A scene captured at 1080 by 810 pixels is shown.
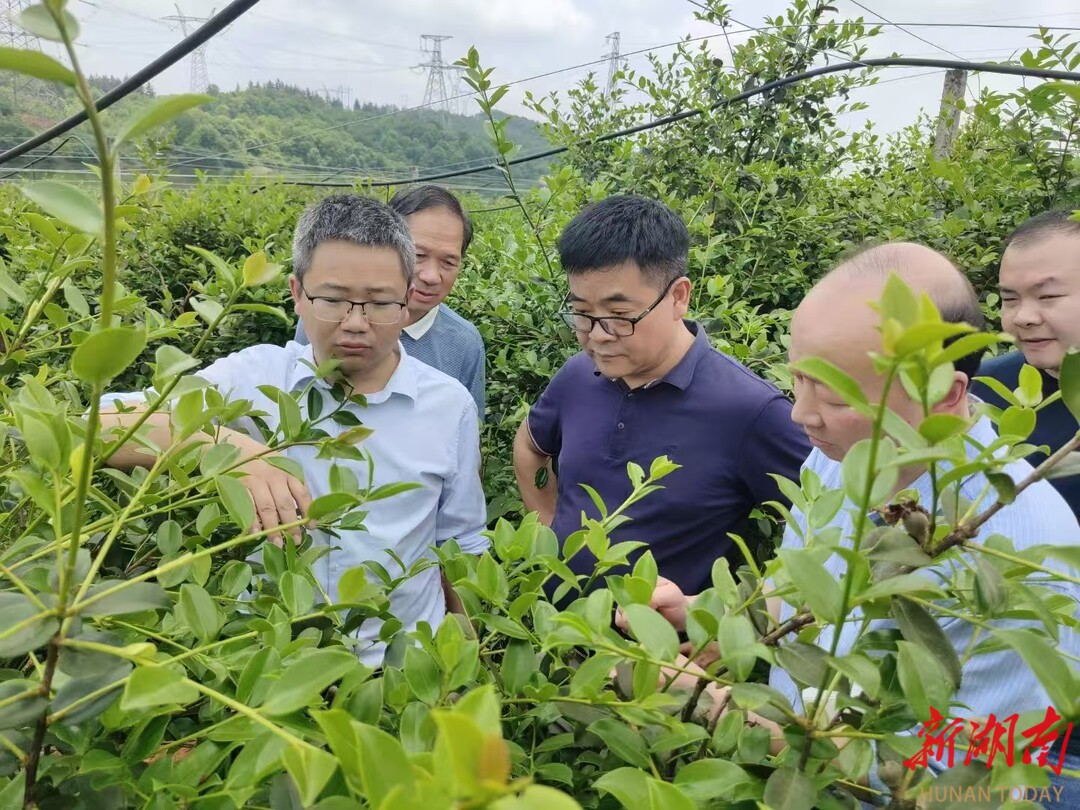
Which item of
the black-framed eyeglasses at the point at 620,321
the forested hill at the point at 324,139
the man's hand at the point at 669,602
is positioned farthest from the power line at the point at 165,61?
the forested hill at the point at 324,139

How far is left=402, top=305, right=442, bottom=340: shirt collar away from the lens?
2510mm

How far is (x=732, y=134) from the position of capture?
330 cm

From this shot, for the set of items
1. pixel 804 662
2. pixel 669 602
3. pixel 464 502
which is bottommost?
pixel 464 502

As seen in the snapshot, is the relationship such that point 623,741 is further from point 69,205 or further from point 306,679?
point 69,205

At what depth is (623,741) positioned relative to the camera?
0.58 m

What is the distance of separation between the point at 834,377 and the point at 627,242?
57.2 inches

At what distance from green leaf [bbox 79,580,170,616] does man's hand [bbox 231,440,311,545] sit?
591mm

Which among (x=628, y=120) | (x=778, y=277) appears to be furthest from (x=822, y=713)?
(x=628, y=120)

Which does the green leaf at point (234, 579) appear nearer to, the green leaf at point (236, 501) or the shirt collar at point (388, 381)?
the green leaf at point (236, 501)

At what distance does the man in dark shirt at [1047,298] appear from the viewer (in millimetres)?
1860

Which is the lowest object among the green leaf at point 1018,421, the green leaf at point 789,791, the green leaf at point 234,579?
the green leaf at point 234,579

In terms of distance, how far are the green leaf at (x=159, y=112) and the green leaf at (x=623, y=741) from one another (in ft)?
1.71

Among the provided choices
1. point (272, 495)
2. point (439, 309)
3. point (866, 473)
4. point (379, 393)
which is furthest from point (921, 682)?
point (439, 309)

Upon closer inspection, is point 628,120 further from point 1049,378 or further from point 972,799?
point 972,799
